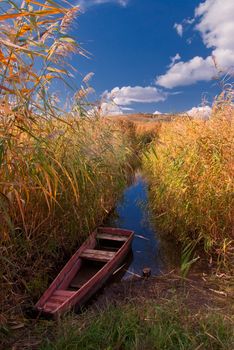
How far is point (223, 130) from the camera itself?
5148mm

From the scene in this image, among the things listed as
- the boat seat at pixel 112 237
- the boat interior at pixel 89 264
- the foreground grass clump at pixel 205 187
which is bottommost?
the boat interior at pixel 89 264

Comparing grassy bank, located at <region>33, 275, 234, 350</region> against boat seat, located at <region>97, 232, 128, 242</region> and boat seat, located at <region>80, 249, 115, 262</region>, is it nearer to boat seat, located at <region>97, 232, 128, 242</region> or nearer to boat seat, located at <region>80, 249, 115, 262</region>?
boat seat, located at <region>80, 249, 115, 262</region>

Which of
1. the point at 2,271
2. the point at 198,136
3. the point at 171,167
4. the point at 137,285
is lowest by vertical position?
the point at 137,285

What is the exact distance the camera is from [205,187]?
4.96 metres

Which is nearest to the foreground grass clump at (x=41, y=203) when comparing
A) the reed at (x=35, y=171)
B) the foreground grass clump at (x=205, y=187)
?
the reed at (x=35, y=171)

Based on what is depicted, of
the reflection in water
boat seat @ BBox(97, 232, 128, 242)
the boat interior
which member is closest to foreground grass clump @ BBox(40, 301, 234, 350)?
the boat interior

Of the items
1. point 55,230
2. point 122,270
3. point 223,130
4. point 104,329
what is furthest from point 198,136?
point 104,329

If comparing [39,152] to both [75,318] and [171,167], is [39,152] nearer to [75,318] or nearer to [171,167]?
[75,318]

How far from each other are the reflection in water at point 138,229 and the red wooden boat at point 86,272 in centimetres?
27

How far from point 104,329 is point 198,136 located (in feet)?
11.5

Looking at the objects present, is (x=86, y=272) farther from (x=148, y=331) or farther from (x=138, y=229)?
(x=138, y=229)

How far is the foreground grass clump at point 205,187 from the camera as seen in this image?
4.84 meters

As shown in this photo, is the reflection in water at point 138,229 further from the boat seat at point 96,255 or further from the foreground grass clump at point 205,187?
the foreground grass clump at point 205,187

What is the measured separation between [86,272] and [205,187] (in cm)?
208
